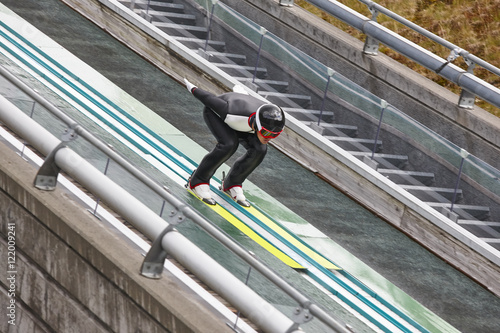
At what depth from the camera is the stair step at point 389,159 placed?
11133mm

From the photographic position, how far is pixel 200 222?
5594 mm

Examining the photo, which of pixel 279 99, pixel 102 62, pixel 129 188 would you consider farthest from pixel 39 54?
pixel 129 188

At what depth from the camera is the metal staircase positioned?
10.4 metres

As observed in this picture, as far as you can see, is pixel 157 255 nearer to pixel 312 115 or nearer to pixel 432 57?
pixel 312 115

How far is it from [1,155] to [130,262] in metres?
1.70

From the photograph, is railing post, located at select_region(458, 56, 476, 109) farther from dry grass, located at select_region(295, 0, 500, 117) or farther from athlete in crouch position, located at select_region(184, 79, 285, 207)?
athlete in crouch position, located at select_region(184, 79, 285, 207)

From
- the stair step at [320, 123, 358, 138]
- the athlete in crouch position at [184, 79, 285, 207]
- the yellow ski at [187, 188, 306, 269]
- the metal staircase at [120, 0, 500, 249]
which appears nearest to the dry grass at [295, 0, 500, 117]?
the stair step at [320, 123, 358, 138]

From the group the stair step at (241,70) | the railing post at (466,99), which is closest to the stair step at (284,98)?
the stair step at (241,70)

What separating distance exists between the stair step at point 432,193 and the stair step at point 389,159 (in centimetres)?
49

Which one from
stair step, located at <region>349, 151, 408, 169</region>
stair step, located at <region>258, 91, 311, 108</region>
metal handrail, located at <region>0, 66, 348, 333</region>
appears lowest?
stair step, located at <region>349, 151, 408, 169</region>

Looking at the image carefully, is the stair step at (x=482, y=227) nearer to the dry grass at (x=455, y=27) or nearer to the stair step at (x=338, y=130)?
the stair step at (x=338, y=130)

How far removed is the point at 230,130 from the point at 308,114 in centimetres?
364

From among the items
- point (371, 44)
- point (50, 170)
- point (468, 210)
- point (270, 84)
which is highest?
point (371, 44)

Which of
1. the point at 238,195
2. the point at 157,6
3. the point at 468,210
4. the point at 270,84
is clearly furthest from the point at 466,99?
the point at 157,6
